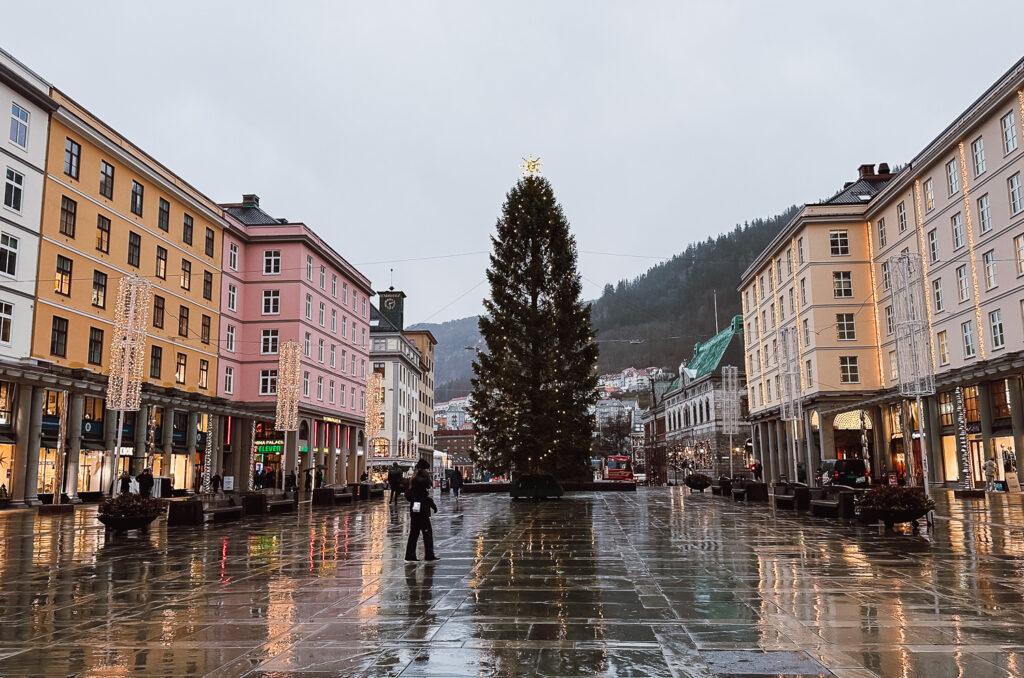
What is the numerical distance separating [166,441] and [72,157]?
15.9 meters

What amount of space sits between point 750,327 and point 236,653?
73.9 m

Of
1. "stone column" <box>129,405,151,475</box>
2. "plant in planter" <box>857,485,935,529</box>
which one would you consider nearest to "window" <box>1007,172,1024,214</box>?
"plant in planter" <box>857,485,935,529</box>

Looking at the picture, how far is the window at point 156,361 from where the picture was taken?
1673 inches

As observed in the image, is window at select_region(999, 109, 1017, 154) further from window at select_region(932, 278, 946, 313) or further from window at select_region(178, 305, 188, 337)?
window at select_region(178, 305, 188, 337)

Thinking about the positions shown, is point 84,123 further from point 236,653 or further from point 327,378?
point 236,653

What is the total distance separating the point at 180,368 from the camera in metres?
45.9

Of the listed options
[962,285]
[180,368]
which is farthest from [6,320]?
[962,285]

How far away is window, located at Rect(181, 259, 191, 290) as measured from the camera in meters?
46.8

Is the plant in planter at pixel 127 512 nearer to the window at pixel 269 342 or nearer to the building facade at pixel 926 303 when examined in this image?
the building facade at pixel 926 303

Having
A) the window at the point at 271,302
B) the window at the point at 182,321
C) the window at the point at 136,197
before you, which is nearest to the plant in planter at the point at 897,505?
the window at the point at 136,197

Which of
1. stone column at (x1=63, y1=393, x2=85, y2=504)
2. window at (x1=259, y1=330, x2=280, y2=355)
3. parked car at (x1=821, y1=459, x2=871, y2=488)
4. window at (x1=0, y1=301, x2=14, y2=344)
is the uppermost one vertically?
window at (x1=259, y1=330, x2=280, y2=355)

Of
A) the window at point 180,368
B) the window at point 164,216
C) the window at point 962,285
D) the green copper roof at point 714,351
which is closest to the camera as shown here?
the window at point 962,285

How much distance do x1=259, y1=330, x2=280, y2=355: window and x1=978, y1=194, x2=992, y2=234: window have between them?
1751 inches

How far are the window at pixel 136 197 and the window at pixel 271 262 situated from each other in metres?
13.6
